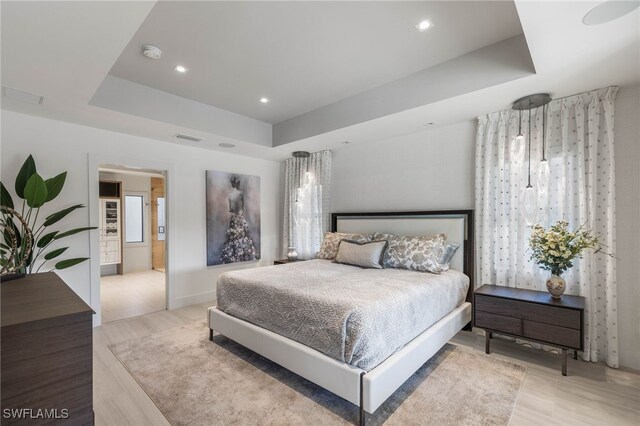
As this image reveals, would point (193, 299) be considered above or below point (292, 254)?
below

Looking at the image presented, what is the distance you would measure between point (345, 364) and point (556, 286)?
2.06 m

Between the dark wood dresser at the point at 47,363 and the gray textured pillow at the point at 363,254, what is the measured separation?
2.86 m

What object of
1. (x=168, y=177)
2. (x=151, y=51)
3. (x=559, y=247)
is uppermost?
(x=151, y=51)

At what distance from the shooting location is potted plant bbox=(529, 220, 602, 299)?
2561 mm

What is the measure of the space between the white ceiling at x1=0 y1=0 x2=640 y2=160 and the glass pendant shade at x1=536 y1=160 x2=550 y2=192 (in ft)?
2.13

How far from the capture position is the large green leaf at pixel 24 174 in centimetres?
295

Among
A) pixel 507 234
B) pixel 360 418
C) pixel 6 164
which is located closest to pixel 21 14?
pixel 6 164

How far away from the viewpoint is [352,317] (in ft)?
6.41

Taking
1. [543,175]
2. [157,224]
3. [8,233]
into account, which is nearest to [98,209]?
[8,233]

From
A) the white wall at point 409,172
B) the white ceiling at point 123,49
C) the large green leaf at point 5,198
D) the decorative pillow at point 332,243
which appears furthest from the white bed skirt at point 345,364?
the large green leaf at point 5,198

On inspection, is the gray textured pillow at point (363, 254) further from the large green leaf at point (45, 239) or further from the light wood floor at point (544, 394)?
the large green leaf at point (45, 239)

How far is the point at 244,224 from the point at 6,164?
293 cm

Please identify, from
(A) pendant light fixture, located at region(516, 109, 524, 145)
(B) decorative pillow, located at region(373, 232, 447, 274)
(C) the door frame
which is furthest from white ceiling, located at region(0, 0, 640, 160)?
(B) decorative pillow, located at region(373, 232, 447, 274)

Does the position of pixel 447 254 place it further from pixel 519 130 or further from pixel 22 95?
pixel 22 95
